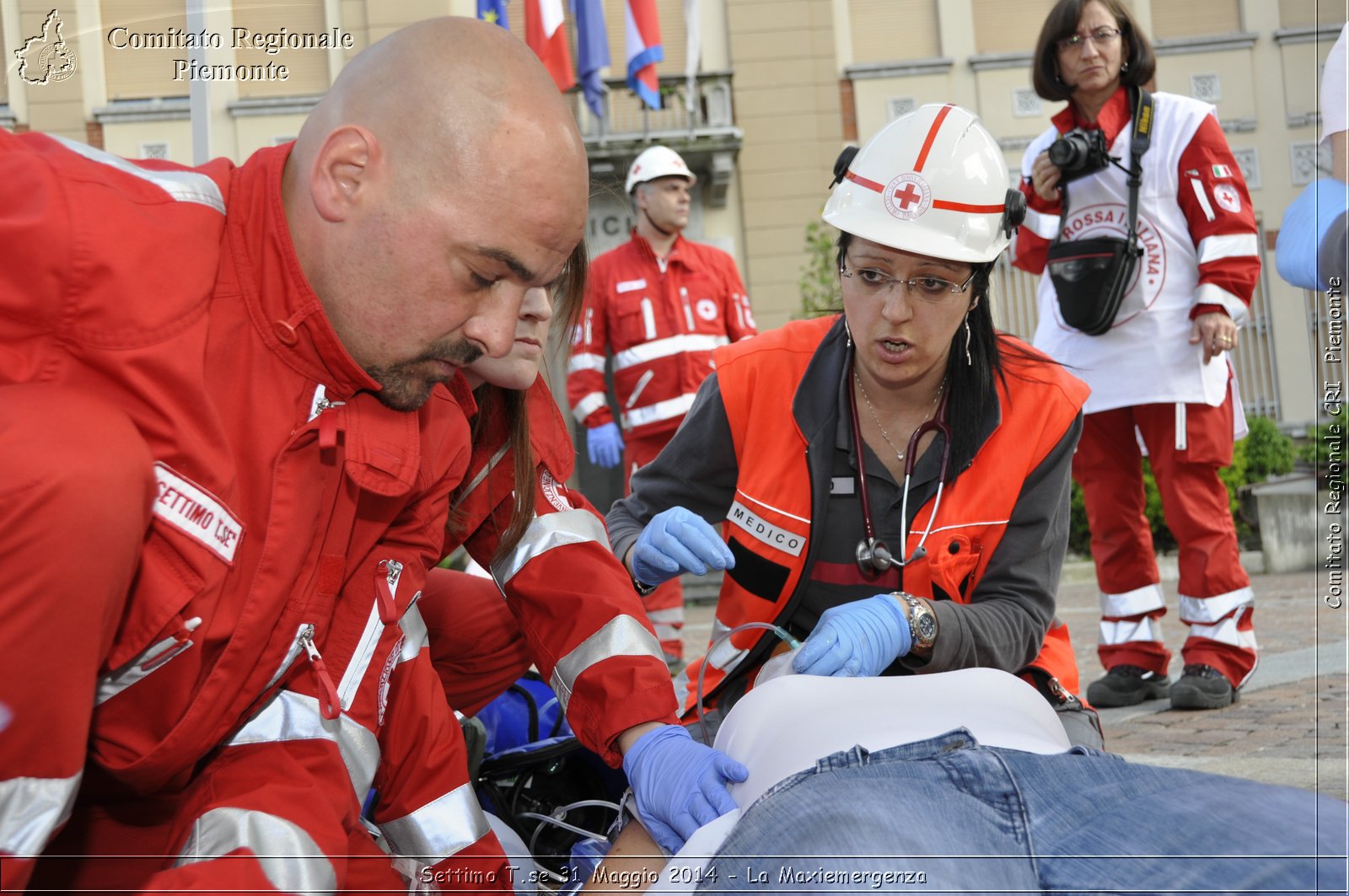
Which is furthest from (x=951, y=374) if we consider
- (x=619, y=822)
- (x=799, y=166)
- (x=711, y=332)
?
(x=711, y=332)

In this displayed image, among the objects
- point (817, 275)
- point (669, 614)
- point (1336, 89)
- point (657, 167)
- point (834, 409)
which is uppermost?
point (657, 167)

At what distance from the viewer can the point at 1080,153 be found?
402 centimetres

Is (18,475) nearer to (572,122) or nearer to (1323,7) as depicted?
(572,122)

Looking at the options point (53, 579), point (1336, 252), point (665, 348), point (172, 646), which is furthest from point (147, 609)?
point (665, 348)

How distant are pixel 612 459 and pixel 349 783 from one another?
195 inches

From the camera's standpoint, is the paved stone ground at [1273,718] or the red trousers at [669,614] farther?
the red trousers at [669,614]

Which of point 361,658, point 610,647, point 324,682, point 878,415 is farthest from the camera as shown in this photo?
point 878,415

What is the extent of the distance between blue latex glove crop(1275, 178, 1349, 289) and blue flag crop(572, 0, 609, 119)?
50.8 inches

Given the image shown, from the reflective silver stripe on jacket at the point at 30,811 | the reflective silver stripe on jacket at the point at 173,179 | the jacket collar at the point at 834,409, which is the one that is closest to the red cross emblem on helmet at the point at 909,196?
the jacket collar at the point at 834,409

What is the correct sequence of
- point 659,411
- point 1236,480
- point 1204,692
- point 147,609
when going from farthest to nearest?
point 1236,480, point 659,411, point 1204,692, point 147,609

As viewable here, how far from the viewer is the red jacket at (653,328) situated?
20.2 ft

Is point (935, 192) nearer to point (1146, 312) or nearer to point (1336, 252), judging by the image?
point (1336, 252)

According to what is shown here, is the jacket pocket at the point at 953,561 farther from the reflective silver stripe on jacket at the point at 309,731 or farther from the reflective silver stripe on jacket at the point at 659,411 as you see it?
the reflective silver stripe on jacket at the point at 659,411

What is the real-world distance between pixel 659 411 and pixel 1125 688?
2.64 meters
